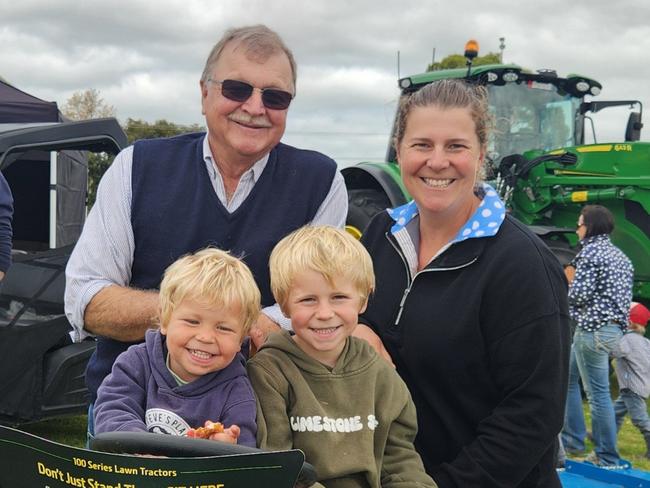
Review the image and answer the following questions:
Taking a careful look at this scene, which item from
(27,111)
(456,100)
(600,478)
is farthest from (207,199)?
(27,111)

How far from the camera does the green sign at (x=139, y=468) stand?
66.8 inches

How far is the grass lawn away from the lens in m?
6.94

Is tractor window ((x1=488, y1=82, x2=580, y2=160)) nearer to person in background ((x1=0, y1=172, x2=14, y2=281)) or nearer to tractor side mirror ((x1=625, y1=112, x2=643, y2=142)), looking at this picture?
tractor side mirror ((x1=625, y1=112, x2=643, y2=142))

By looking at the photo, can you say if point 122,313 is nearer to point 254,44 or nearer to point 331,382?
point 331,382

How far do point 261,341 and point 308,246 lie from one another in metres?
0.33

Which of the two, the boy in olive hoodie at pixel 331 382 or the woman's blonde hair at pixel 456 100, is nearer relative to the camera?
the boy in olive hoodie at pixel 331 382

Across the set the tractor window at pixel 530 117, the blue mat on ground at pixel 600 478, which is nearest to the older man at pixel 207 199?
the blue mat on ground at pixel 600 478

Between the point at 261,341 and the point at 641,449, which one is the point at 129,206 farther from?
the point at 641,449

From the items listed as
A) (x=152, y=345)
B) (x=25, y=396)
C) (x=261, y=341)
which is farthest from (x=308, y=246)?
(x=25, y=396)

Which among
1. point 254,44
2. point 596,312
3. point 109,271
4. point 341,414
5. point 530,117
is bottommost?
point 596,312

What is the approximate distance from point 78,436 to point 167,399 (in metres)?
5.24

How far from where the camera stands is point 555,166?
9.35 metres

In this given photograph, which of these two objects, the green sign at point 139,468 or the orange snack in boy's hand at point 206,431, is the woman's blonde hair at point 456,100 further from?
Answer: the green sign at point 139,468

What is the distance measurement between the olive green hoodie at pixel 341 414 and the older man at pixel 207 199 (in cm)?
26
